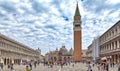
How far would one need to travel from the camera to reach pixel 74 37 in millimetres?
102062

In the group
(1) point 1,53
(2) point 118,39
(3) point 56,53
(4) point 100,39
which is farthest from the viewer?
(3) point 56,53

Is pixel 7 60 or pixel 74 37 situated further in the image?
pixel 74 37

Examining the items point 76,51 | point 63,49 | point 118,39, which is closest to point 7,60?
point 76,51

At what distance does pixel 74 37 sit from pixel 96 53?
18.5 m

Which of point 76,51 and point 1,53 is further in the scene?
point 76,51

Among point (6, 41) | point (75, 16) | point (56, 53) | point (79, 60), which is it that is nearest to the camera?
point (6, 41)

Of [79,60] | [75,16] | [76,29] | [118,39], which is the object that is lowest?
[79,60]

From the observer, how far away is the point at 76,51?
99.0 m

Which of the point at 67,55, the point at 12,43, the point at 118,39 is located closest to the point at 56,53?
the point at 67,55

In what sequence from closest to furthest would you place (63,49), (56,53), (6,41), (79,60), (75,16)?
(6,41)
(79,60)
(75,16)
(56,53)
(63,49)

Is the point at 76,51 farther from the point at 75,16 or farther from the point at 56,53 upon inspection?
the point at 56,53

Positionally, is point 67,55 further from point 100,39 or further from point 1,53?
point 1,53

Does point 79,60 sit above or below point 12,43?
below

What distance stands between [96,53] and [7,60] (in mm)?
35483
